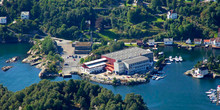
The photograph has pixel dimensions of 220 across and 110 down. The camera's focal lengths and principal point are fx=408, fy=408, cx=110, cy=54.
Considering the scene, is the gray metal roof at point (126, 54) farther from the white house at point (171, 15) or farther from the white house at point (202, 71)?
the white house at point (171, 15)

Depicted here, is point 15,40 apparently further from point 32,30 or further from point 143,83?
point 143,83

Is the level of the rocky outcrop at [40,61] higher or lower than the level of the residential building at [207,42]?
lower

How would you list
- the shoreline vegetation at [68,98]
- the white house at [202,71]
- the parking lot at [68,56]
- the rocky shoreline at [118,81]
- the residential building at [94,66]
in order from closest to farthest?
the shoreline vegetation at [68,98]
the rocky shoreline at [118,81]
the white house at [202,71]
the residential building at [94,66]
the parking lot at [68,56]

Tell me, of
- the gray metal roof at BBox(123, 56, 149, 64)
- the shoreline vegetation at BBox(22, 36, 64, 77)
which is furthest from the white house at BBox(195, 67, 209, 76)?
the shoreline vegetation at BBox(22, 36, 64, 77)

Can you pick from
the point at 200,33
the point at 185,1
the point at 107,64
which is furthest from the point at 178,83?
the point at 185,1

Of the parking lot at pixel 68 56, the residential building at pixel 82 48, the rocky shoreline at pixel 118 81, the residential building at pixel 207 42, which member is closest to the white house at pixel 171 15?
the residential building at pixel 207 42
